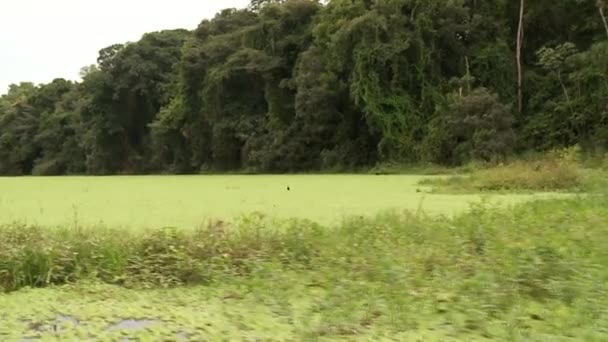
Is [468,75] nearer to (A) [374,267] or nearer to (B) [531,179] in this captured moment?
(B) [531,179]

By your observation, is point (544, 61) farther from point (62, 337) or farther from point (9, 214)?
point (62, 337)

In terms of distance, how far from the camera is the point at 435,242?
4035mm

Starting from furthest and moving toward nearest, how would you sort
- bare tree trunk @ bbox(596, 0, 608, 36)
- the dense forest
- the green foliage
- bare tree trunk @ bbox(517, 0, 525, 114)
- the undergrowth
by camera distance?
bare tree trunk @ bbox(517, 0, 525, 114)
the dense forest
bare tree trunk @ bbox(596, 0, 608, 36)
the undergrowth
the green foliage

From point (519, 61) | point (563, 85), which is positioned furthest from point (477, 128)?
point (519, 61)

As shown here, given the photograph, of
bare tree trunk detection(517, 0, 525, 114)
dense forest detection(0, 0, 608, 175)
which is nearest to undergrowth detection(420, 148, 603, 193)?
dense forest detection(0, 0, 608, 175)

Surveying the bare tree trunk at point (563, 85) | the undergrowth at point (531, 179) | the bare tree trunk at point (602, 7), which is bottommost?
the undergrowth at point (531, 179)

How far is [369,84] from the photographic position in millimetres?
15281

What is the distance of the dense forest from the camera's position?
1391cm

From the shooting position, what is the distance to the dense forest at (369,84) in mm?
13914

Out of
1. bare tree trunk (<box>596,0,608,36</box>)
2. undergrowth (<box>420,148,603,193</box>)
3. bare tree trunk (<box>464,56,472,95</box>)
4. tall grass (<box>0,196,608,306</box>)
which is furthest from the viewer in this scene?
bare tree trunk (<box>464,56,472,95</box>)

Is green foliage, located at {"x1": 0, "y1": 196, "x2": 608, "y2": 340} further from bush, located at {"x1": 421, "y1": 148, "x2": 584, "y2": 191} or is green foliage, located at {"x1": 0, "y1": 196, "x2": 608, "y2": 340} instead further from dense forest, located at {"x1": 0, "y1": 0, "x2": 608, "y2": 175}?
dense forest, located at {"x1": 0, "y1": 0, "x2": 608, "y2": 175}

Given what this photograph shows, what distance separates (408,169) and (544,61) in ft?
11.6

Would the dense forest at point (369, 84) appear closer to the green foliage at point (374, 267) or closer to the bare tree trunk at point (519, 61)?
the bare tree trunk at point (519, 61)

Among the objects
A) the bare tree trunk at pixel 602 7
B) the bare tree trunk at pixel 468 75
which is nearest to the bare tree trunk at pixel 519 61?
the bare tree trunk at pixel 468 75
